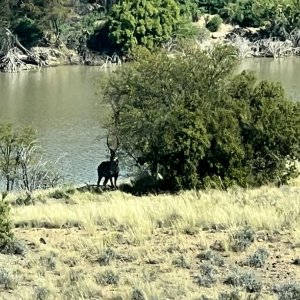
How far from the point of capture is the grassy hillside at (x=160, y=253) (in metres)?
7.44

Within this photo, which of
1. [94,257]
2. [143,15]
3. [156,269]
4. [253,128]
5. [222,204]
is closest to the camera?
[156,269]

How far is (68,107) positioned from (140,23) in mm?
30597

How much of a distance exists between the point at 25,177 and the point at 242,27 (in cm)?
5918

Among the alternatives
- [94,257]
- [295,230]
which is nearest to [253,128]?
[295,230]

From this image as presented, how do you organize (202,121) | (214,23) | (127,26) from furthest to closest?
(214,23)
(127,26)
(202,121)

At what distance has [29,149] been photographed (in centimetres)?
2512

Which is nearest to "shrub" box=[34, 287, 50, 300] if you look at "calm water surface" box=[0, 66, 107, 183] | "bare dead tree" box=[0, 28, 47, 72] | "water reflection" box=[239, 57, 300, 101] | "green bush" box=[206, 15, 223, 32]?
"calm water surface" box=[0, 66, 107, 183]

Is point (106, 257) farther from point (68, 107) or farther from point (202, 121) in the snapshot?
point (68, 107)

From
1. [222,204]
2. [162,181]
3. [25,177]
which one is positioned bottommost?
[25,177]

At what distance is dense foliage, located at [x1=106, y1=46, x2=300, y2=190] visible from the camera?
58.1 feet

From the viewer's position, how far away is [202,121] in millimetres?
18000

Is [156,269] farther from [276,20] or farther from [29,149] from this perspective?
[276,20]

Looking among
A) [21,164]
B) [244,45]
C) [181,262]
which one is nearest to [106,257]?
[181,262]

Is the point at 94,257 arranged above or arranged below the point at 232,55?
below
